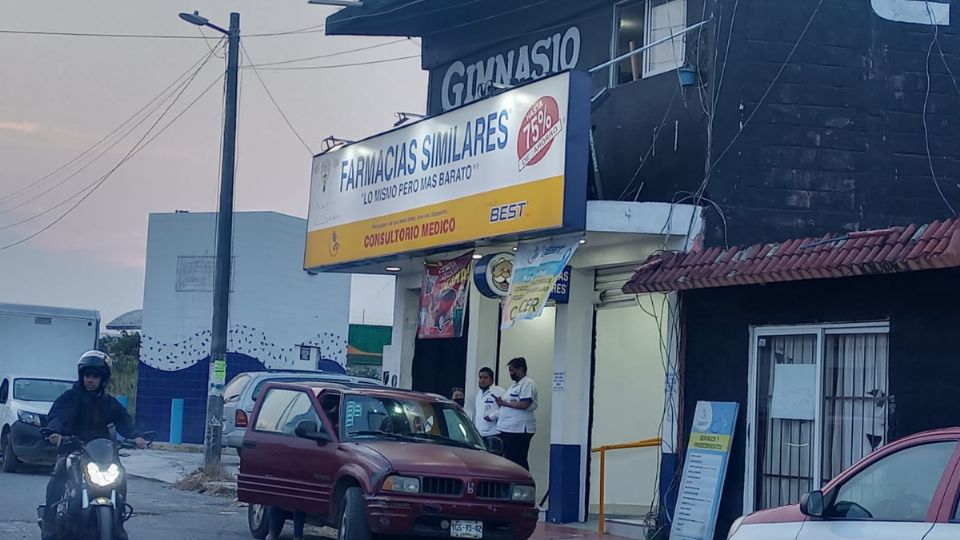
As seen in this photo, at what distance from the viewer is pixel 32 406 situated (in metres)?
23.2

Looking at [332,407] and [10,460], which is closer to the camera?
[332,407]

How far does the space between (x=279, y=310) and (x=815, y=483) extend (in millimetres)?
23152

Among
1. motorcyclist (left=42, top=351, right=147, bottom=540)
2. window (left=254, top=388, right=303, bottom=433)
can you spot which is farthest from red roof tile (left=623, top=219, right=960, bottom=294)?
motorcyclist (left=42, top=351, right=147, bottom=540)

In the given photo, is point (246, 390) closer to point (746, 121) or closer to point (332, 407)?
point (332, 407)

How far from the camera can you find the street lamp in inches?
861

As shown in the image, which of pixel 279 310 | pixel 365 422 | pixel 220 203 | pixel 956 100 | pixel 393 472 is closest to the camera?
pixel 393 472

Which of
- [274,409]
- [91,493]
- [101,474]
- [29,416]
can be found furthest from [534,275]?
[29,416]

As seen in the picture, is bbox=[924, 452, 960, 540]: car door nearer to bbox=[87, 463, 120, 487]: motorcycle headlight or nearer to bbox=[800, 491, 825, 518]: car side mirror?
bbox=[800, 491, 825, 518]: car side mirror

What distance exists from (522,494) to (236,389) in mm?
12548

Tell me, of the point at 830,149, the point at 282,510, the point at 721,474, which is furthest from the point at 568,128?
the point at 282,510

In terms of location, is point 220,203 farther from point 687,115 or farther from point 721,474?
point 721,474

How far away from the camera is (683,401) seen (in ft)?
46.8

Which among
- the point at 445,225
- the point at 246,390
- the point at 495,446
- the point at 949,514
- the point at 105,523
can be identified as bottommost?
the point at 105,523

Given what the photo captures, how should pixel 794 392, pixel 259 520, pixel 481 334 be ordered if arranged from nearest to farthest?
pixel 794 392
pixel 259 520
pixel 481 334
